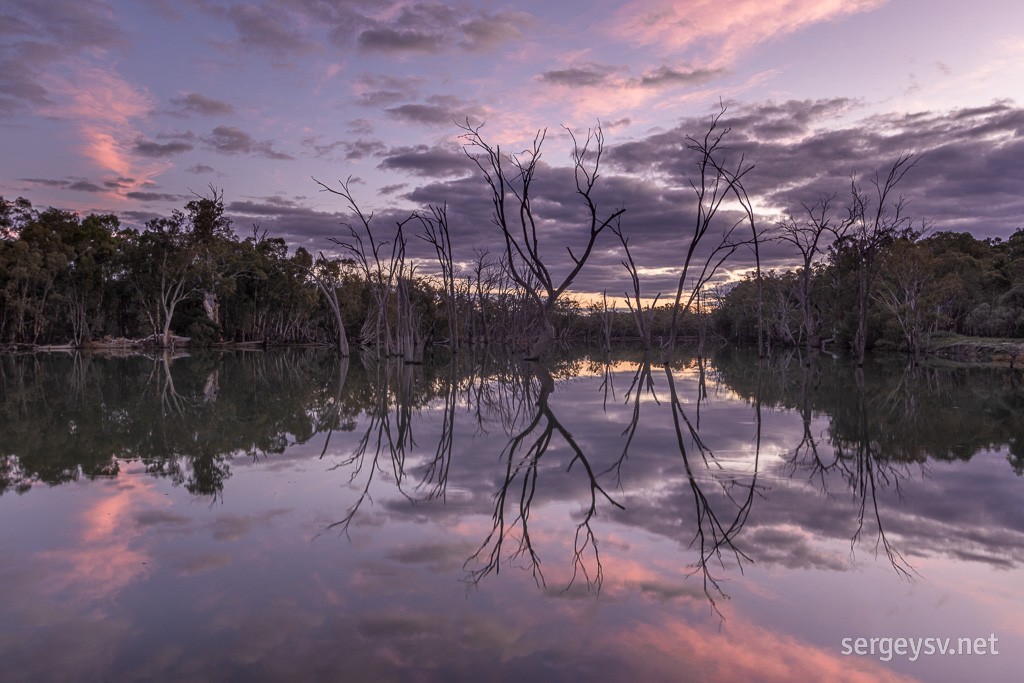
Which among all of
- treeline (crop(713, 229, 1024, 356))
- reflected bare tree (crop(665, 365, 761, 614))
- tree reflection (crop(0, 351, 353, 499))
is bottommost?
tree reflection (crop(0, 351, 353, 499))

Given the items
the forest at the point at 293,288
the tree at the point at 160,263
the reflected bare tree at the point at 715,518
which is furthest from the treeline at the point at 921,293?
the tree at the point at 160,263

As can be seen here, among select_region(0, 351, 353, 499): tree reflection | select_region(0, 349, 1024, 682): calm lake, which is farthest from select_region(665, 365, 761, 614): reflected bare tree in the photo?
select_region(0, 351, 353, 499): tree reflection

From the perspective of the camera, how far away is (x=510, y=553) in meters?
4.18

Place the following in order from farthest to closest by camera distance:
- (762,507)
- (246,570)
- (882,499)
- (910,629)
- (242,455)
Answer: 1. (242,455)
2. (882,499)
3. (762,507)
4. (246,570)
5. (910,629)

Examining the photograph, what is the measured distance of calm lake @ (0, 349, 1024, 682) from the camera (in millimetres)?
2893

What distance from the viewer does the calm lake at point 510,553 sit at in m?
2.89

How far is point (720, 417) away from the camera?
10875 millimetres

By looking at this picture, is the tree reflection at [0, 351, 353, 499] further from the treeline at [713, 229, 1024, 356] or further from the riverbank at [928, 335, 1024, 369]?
the riverbank at [928, 335, 1024, 369]

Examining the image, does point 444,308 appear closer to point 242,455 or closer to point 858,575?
point 242,455

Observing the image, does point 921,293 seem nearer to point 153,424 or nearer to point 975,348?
point 975,348

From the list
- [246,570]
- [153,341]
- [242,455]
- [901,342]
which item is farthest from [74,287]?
[901,342]

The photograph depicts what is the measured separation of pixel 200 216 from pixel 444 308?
866 inches

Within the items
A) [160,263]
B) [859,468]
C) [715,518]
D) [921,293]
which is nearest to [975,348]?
[921,293]

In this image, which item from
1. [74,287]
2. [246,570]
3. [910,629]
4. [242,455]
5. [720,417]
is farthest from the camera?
[74,287]
